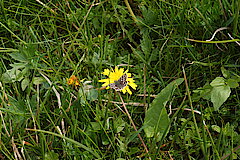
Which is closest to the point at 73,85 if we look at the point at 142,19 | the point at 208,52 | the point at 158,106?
the point at 158,106

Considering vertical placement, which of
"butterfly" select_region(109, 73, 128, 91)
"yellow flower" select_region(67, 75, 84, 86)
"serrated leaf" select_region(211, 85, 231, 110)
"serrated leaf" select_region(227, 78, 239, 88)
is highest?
"yellow flower" select_region(67, 75, 84, 86)

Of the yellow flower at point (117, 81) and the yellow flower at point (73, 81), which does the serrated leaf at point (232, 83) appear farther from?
the yellow flower at point (73, 81)

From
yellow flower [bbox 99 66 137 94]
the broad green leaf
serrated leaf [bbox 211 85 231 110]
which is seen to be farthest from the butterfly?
serrated leaf [bbox 211 85 231 110]

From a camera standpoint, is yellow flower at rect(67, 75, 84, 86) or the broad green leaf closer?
the broad green leaf

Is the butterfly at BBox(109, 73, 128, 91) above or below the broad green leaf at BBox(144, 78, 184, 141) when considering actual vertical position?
above

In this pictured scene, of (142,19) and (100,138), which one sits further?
(142,19)

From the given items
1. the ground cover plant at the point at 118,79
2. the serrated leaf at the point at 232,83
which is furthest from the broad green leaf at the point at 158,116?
the serrated leaf at the point at 232,83

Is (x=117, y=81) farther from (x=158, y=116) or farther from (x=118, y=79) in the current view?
(x=158, y=116)

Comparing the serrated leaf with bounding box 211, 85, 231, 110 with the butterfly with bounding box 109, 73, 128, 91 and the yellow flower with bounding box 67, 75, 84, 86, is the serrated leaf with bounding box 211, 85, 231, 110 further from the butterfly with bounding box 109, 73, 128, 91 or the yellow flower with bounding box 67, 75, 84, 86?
the yellow flower with bounding box 67, 75, 84, 86

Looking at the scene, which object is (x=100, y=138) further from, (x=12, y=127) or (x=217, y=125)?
(x=217, y=125)

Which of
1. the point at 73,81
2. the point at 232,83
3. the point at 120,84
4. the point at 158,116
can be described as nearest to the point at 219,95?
the point at 232,83
